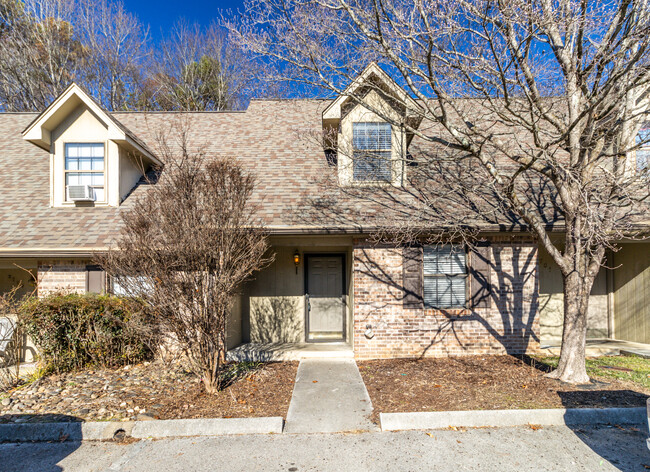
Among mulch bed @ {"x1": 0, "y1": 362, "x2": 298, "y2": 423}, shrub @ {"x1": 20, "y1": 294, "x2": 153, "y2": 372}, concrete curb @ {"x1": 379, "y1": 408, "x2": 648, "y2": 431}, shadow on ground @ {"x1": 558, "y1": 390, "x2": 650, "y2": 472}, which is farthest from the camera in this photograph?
shrub @ {"x1": 20, "y1": 294, "x2": 153, "y2": 372}

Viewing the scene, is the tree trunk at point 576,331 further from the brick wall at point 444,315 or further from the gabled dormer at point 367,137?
the gabled dormer at point 367,137

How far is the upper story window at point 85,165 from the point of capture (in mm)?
9047

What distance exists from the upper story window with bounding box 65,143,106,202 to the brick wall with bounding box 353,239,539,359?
20.6ft

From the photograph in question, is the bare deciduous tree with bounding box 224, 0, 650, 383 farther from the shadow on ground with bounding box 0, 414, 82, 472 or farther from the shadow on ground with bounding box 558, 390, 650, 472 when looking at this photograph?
the shadow on ground with bounding box 0, 414, 82, 472

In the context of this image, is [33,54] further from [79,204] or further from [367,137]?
[367,137]

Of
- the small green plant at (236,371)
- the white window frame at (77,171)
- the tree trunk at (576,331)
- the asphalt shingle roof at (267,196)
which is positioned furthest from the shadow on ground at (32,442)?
the tree trunk at (576,331)

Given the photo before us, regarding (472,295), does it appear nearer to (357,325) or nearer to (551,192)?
(357,325)

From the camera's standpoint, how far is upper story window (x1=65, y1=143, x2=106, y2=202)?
9.05 m

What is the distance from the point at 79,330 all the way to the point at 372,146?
23.2 feet

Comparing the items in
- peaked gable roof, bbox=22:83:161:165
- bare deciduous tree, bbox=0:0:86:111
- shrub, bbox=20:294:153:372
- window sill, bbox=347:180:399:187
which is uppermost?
bare deciduous tree, bbox=0:0:86:111

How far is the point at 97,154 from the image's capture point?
9.13 meters

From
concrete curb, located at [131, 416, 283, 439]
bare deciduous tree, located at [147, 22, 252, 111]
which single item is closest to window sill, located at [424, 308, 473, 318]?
concrete curb, located at [131, 416, 283, 439]

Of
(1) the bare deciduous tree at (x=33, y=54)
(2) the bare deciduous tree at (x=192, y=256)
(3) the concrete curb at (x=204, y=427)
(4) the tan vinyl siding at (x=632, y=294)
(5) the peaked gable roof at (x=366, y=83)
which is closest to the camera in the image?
(3) the concrete curb at (x=204, y=427)

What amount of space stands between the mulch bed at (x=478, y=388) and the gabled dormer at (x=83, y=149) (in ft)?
23.0
